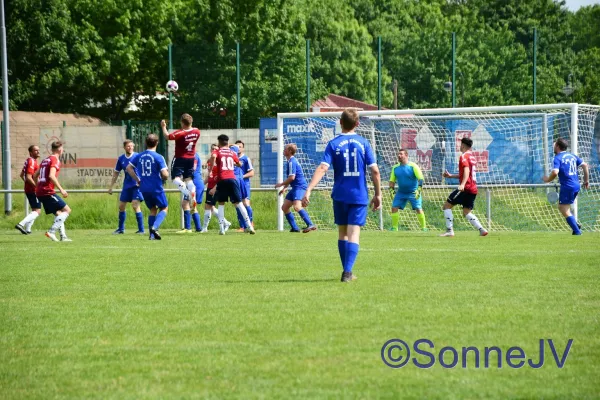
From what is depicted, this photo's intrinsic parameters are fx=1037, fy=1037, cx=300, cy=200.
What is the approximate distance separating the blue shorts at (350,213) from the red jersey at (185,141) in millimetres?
9431

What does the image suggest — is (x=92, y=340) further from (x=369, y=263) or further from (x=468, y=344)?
(x=369, y=263)

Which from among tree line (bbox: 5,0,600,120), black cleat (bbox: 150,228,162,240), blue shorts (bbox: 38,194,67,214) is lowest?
black cleat (bbox: 150,228,162,240)

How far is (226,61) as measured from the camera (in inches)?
1508

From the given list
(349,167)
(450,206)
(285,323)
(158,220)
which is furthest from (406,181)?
(285,323)

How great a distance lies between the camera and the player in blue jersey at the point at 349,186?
10.9m

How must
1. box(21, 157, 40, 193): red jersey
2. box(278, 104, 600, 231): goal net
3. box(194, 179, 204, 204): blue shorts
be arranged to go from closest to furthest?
box(21, 157, 40, 193): red jersey → box(194, 179, 204, 204): blue shorts → box(278, 104, 600, 231): goal net

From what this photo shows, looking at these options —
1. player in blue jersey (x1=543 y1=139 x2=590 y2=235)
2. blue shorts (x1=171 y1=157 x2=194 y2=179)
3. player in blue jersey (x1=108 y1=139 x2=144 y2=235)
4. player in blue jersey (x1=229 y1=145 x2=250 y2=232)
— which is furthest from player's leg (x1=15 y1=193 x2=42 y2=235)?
player in blue jersey (x1=543 y1=139 x2=590 y2=235)

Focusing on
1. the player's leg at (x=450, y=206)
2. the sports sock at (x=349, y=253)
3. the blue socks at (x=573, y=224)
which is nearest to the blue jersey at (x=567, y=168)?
the blue socks at (x=573, y=224)

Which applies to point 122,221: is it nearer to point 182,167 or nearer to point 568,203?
point 182,167

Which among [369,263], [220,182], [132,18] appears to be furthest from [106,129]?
[369,263]

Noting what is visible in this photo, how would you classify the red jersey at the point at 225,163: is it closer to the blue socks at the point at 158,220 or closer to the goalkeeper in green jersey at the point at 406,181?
the blue socks at the point at 158,220

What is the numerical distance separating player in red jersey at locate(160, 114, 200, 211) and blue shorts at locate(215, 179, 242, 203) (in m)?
0.61

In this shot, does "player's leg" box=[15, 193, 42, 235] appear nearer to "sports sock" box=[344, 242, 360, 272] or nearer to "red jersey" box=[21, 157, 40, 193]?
"red jersey" box=[21, 157, 40, 193]

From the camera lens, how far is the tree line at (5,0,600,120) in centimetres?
3859
